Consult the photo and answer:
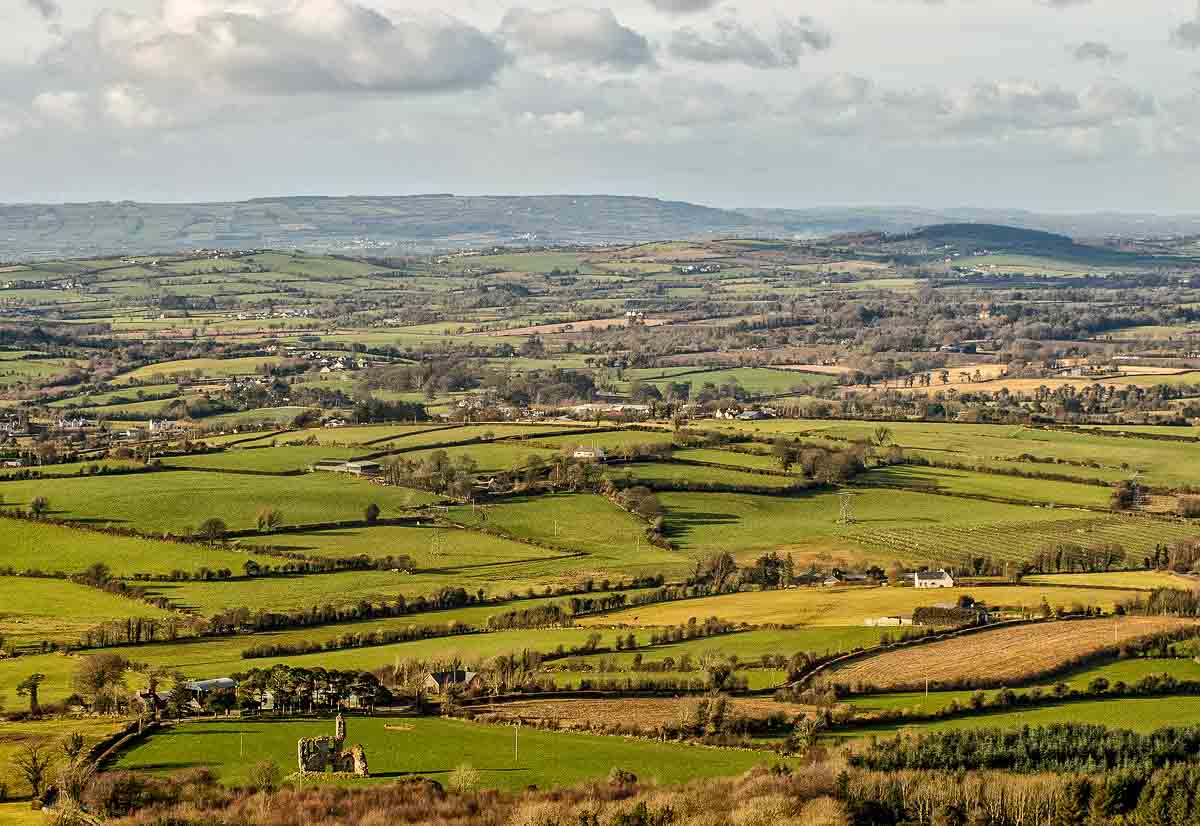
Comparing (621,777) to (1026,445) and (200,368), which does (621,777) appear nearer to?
(1026,445)

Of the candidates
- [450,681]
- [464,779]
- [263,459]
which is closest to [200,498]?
[263,459]

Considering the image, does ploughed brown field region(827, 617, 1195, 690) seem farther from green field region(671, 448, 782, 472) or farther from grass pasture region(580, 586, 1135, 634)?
Result: green field region(671, 448, 782, 472)

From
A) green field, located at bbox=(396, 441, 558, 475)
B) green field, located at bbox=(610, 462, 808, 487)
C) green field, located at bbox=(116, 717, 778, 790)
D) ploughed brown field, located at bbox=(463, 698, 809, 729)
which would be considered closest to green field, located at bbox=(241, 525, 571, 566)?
green field, located at bbox=(396, 441, 558, 475)

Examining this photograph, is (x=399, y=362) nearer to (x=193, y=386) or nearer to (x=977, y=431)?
(x=193, y=386)

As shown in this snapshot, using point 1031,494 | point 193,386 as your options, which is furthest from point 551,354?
point 1031,494

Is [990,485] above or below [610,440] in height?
below

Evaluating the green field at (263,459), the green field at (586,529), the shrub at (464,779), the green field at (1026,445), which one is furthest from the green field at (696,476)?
the shrub at (464,779)

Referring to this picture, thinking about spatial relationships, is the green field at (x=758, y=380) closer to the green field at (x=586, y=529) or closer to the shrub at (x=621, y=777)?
the green field at (x=586, y=529)

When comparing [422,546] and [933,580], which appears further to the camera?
[422,546]
